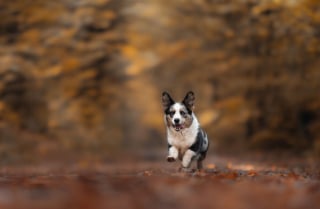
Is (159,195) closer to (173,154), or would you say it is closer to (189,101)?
(173,154)

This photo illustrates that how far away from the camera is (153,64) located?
26.9 m

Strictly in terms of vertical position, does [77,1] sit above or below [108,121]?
above

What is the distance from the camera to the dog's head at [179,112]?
31.5 feet

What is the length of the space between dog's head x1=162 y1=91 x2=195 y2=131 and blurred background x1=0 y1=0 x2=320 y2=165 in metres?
10.3

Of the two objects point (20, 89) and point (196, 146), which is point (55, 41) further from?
point (196, 146)

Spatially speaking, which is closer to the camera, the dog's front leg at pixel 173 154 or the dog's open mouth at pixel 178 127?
the dog's front leg at pixel 173 154

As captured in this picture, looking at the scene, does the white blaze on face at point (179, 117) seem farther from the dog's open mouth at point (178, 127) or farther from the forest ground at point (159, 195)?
the forest ground at point (159, 195)

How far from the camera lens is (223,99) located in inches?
1029

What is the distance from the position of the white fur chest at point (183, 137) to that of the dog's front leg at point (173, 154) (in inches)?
2.5

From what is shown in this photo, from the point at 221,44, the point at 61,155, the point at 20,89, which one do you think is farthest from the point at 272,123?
the point at 20,89

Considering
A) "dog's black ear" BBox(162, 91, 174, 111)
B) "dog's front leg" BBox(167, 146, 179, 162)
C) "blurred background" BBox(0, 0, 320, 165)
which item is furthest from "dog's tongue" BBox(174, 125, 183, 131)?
"blurred background" BBox(0, 0, 320, 165)

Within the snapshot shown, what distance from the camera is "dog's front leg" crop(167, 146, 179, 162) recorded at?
9398 millimetres

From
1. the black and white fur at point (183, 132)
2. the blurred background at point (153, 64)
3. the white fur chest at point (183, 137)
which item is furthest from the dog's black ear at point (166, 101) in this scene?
the blurred background at point (153, 64)

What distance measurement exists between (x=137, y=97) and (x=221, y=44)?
12.1m
